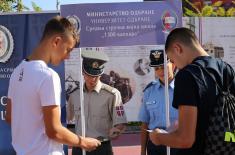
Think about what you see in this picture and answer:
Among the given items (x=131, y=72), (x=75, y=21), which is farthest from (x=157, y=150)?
(x=131, y=72)

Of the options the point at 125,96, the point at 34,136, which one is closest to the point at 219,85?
the point at 34,136

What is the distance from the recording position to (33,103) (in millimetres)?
2734

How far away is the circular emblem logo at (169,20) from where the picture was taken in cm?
444

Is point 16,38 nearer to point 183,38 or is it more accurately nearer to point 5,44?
point 5,44

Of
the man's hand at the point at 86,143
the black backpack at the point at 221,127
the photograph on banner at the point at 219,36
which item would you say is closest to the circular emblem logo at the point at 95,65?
the man's hand at the point at 86,143

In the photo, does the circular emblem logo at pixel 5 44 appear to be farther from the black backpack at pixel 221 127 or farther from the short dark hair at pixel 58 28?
the black backpack at pixel 221 127

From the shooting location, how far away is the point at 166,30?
446 cm

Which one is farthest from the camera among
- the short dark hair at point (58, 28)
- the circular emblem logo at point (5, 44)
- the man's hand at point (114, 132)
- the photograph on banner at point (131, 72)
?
the photograph on banner at point (131, 72)

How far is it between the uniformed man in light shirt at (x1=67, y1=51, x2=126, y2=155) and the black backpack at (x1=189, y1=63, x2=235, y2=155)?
189 cm

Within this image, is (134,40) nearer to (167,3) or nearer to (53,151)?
(167,3)

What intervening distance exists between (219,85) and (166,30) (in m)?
1.77

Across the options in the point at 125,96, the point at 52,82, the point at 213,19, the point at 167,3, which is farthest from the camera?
the point at 213,19

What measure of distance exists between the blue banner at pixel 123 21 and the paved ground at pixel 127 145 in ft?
18.9

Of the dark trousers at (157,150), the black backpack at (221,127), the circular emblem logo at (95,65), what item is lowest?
the dark trousers at (157,150)
